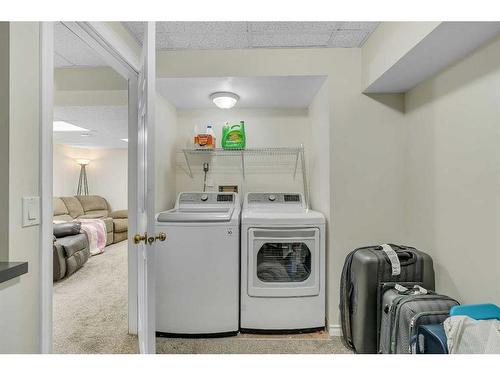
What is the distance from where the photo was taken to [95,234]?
4.80m

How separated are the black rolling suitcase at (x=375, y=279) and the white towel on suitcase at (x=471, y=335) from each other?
0.57m

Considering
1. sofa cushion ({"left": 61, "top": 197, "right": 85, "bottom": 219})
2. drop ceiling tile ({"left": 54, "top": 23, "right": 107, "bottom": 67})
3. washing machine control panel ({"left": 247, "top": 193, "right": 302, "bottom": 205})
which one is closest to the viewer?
drop ceiling tile ({"left": 54, "top": 23, "right": 107, "bottom": 67})

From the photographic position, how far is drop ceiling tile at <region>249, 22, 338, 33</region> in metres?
1.90

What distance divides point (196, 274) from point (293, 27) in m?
1.86

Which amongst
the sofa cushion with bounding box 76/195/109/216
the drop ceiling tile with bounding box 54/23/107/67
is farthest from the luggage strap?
the sofa cushion with bounding box 76/195/109/216

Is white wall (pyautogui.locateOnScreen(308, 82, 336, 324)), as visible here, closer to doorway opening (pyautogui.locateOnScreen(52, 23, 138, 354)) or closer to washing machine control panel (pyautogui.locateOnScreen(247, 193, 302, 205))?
washing machine control panel (pyautogui.locateOnScreen(247, 193, 302, 205))

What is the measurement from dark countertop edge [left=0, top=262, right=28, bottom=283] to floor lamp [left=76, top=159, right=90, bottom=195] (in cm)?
667

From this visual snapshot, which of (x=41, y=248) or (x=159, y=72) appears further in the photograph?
(x=159, y=72)

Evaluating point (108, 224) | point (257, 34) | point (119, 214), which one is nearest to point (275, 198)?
point (257, 34)

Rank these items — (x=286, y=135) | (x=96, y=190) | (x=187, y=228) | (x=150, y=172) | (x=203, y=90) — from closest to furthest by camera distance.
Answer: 1. (x=150, y=172)
2. (x=187, y=228)
3. (x=203, y=90)
4. (x=286, y=135)
5. (x=96, y=190)
